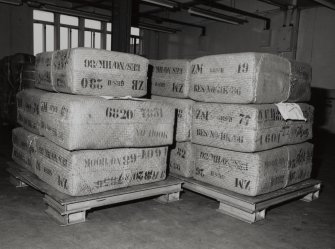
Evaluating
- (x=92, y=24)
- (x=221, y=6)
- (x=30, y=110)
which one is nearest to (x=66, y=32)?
(x=92, y=24)

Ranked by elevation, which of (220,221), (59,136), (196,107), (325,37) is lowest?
(220,221)

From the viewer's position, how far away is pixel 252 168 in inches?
105

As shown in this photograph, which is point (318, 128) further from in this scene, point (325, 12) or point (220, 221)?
point (220, 221)

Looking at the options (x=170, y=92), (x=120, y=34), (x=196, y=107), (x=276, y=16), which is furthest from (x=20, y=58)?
(x=276, y=16)

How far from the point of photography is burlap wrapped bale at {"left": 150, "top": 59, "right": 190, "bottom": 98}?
3219mm

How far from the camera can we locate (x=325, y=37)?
9016 mm

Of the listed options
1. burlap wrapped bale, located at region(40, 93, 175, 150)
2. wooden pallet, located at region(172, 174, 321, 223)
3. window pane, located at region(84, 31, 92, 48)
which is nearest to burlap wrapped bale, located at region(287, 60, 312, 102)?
wooden pallet, located at region(172, 174, 321, 223)

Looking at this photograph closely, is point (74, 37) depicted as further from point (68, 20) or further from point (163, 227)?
point (163, 227)

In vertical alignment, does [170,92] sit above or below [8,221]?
above

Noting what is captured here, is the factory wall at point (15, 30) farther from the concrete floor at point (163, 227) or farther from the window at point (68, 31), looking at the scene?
the concrete floor at point (163, 227)

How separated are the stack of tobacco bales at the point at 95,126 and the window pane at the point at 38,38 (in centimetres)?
985

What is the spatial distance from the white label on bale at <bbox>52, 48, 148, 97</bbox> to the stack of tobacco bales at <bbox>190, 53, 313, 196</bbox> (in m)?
0.63

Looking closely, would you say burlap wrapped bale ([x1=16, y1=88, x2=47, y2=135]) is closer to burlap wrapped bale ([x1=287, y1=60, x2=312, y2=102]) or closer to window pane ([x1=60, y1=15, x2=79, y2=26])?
burlap wrapped bale ([x1=287, y1=60, x2=312, y2=102])

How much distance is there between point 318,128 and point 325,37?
2.61 metres
